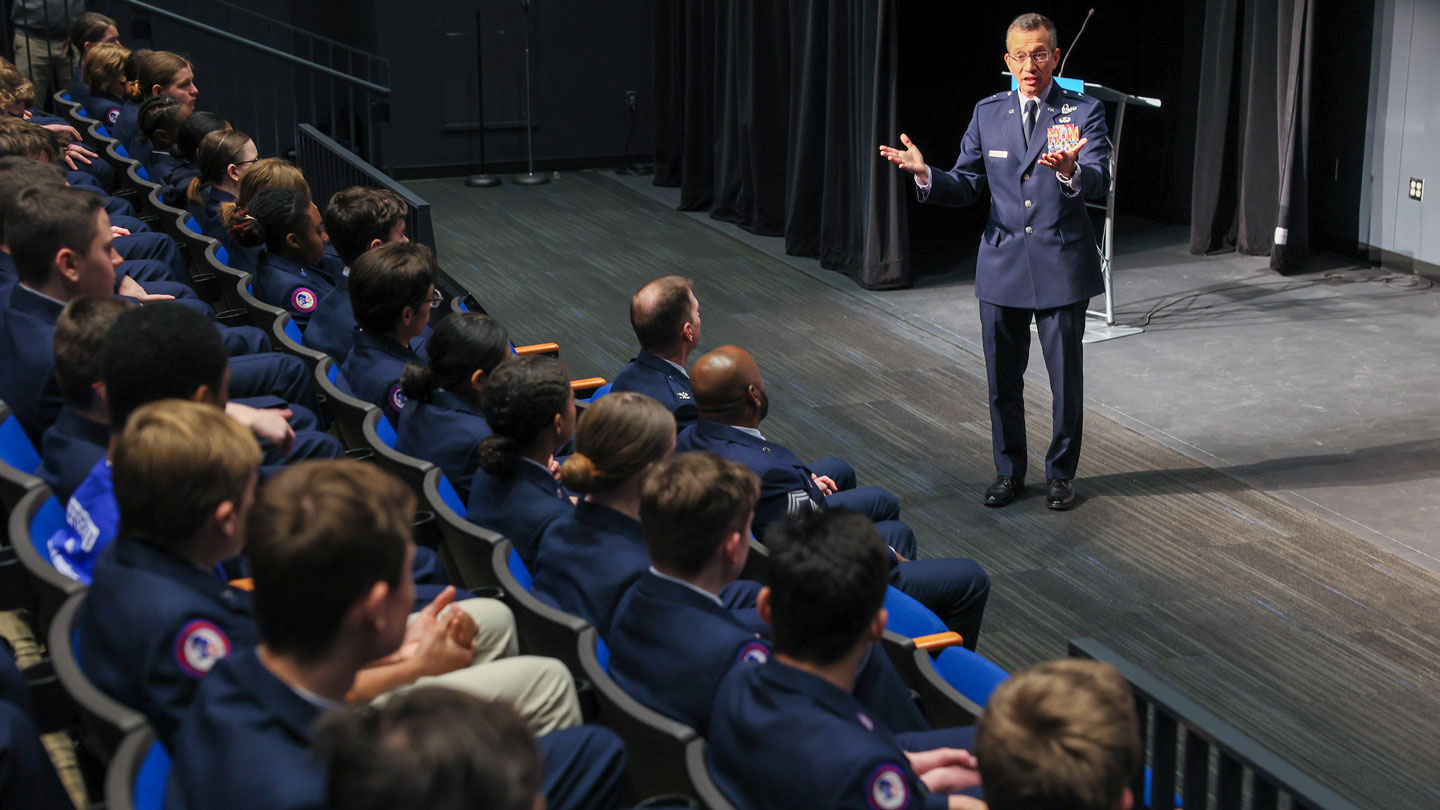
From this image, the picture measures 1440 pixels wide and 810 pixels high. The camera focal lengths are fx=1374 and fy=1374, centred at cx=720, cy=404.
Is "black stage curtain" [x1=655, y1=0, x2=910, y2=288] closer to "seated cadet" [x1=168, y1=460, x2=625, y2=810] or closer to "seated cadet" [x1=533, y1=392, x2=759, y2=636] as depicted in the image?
"seated cadet" [x1=533, y1=392, x2=759, y2=636]

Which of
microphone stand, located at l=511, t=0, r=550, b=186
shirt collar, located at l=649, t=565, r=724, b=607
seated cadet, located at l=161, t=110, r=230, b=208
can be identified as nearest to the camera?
shirt collar, located at l=649, t=565, r=724, b=607

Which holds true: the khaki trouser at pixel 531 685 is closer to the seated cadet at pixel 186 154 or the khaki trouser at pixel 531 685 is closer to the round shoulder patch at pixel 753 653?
the round shoulder patch at pixel 753 653

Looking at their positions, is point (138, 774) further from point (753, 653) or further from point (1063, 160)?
point (1063, 160)

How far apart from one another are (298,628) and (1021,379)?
3.15 m

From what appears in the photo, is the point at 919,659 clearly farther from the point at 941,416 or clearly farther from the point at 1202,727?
the point at 941,416

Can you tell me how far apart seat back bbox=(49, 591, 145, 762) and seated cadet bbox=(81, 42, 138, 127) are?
5171 millimetres

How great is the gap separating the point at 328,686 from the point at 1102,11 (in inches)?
315

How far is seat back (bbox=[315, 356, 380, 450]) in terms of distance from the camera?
3070 mm

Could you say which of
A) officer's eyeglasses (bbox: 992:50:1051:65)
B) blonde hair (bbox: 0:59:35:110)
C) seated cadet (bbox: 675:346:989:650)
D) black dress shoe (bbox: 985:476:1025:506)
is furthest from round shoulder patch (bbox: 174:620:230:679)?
blonde hair (bbox: 0:59:35:110)

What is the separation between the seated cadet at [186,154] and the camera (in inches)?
205

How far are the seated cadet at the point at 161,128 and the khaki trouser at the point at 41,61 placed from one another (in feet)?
7.35

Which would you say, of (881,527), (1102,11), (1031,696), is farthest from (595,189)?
(1031,696)

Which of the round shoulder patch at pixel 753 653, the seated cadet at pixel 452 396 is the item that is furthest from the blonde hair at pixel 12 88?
the round shoulder patch at pixel 753 653

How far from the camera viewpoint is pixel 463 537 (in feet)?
8.12
